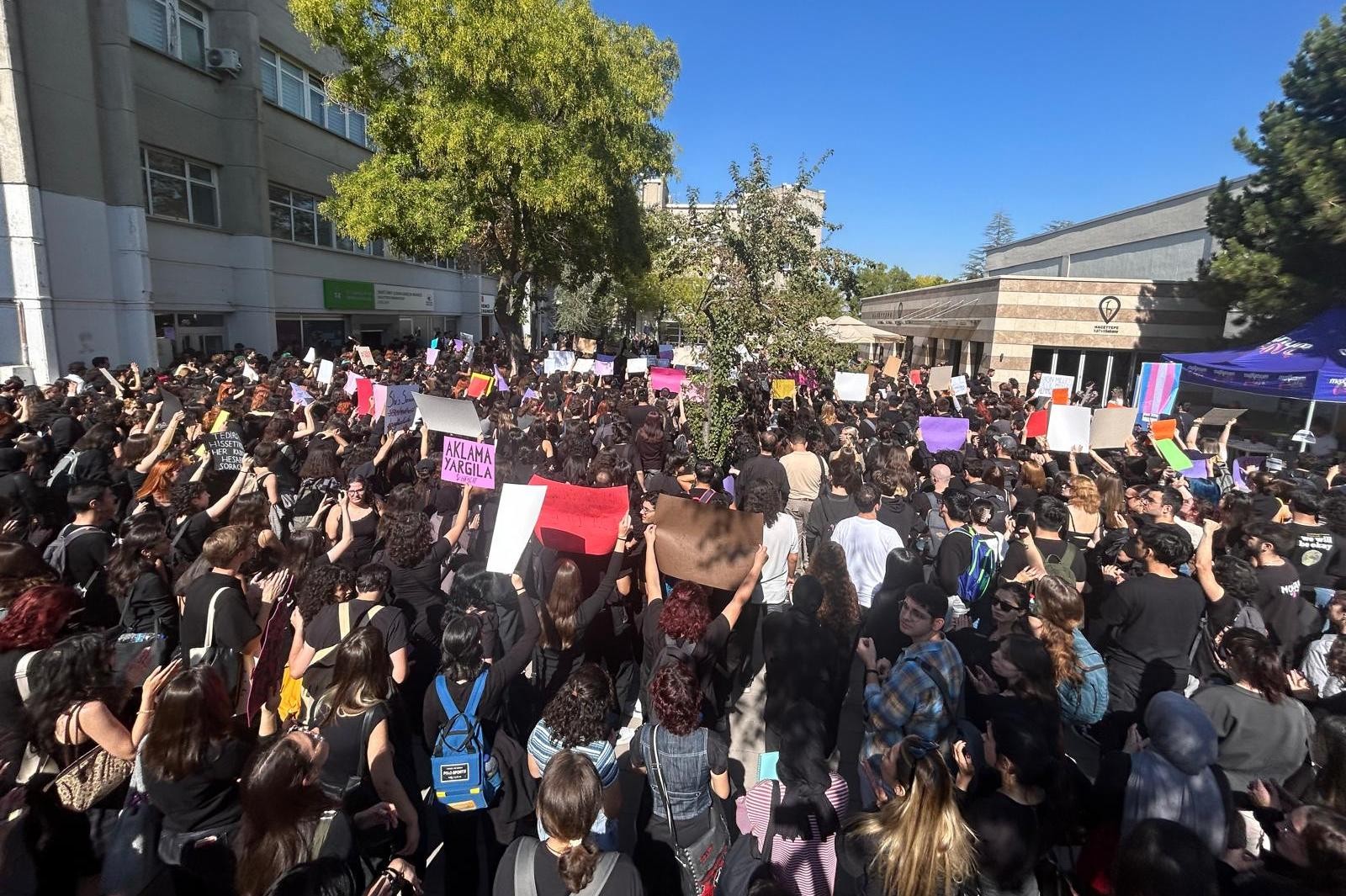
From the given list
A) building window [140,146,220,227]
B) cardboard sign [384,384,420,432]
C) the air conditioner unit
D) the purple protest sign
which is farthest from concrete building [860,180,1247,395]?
building window [140,146,220,227]

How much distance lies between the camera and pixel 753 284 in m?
8.90

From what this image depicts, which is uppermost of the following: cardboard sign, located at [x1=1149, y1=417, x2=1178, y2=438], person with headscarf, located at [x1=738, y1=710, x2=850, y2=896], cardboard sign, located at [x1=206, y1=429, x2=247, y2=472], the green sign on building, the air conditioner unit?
the air conditioner unit

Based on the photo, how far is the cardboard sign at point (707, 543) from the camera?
14.1ft

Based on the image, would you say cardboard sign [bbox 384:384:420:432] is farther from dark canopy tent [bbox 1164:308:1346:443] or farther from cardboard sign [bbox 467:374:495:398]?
dark canopy tent [bbox 1164:308:1346:443]

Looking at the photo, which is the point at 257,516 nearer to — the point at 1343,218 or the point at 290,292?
the point at 1343,218

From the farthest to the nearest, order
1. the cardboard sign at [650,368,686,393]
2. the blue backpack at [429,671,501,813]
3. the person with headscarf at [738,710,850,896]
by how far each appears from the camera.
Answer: the cardboard sign at [650,368,686,393], the blue backpack at [429,671,501,813], the person with headscarf at [738,710,850,896]

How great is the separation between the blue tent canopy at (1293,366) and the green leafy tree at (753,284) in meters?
10.3

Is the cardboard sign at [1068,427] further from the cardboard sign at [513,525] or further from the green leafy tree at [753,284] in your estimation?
the cardboard sign at [513,525]

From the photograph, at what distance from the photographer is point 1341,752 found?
2.54 m

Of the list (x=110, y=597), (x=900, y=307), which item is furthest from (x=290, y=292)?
(x=900, y=307)

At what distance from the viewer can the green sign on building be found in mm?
27578

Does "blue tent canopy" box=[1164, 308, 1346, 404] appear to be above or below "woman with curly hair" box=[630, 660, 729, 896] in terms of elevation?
above

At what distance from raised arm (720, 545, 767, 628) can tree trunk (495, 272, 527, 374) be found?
17906mm

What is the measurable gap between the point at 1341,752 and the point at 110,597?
6445 millimetres
